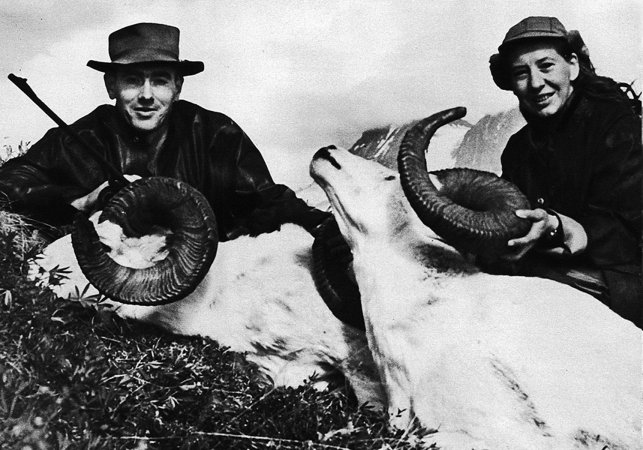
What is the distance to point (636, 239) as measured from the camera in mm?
5480

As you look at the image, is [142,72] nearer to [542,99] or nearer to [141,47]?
[141,47]

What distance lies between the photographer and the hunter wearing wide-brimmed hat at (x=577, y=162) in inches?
209

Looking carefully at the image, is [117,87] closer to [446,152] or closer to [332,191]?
[332,191]

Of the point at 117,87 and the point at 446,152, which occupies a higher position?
the point at 117,87

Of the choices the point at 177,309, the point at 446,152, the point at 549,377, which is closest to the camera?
the point at 549,377

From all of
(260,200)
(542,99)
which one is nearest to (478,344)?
(542,99)

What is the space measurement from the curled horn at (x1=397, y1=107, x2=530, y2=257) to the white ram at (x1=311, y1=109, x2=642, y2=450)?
2 centimetres

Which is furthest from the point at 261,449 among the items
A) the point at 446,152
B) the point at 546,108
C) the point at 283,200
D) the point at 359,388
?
the point at 446,152

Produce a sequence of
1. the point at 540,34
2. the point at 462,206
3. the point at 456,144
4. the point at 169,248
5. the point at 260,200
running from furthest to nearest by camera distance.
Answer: the point at 456,144 → the point at 260,200 → the point at 169,248 → the point at 540,34 → the point at 462,206

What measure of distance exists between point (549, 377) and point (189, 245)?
2369 mm

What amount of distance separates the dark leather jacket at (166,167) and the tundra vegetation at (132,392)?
16.9 inches

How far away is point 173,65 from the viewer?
660cm

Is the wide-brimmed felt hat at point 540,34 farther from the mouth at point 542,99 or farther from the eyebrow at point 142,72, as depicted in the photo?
the eyebrow at point 142,72

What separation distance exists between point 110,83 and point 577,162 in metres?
3.29
